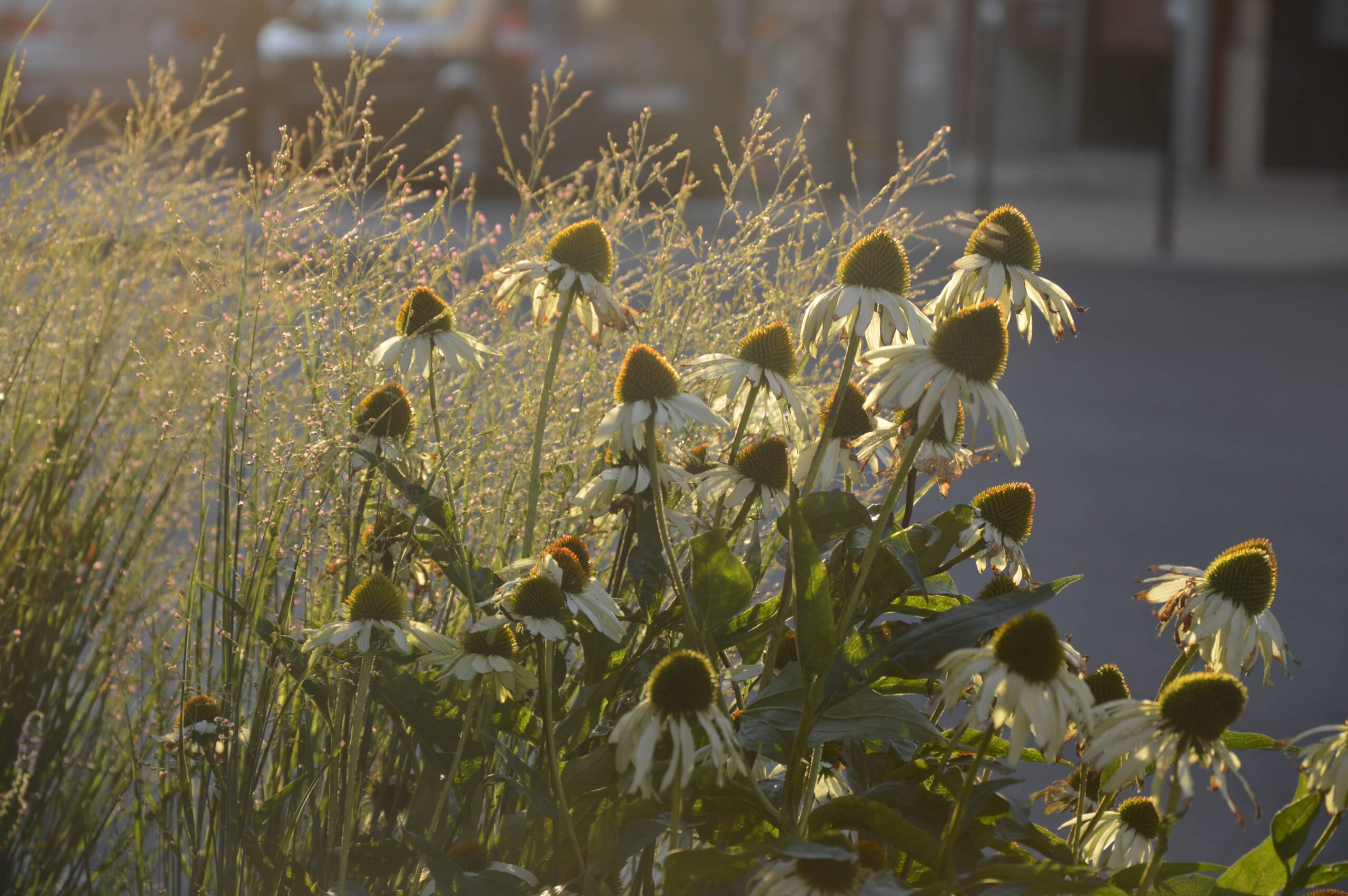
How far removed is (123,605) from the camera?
1864 mm

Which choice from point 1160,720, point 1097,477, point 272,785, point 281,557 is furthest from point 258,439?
point 1097,477

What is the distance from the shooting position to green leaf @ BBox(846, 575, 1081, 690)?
3.40 ft

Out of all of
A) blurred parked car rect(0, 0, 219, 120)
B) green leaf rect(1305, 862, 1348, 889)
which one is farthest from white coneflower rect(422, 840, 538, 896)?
blurred parked car rect(0, 0, 219, 120)

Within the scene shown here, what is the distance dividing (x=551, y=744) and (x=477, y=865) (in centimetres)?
14

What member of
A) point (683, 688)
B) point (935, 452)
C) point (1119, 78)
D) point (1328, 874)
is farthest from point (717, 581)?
point (1119, 78)

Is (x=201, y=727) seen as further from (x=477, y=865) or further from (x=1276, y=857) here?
(x=1276, y=857)

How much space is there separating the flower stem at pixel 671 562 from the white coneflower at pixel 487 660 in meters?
0.13

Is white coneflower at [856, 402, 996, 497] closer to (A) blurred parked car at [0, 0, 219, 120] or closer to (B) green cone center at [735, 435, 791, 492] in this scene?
(B) green cone center at [735, 435, 791, 492]

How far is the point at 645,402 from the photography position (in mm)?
1142

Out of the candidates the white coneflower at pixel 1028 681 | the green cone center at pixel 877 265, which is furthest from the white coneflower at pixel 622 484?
the white coneflower at pixel 1028 681

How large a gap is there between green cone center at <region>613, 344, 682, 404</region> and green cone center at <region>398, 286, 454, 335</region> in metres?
0.18

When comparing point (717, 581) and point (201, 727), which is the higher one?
point (717, 581)

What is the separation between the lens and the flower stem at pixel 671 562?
3.41 feet

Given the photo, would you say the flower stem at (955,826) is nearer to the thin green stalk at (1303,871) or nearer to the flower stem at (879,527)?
the flower stem at (879,527)
